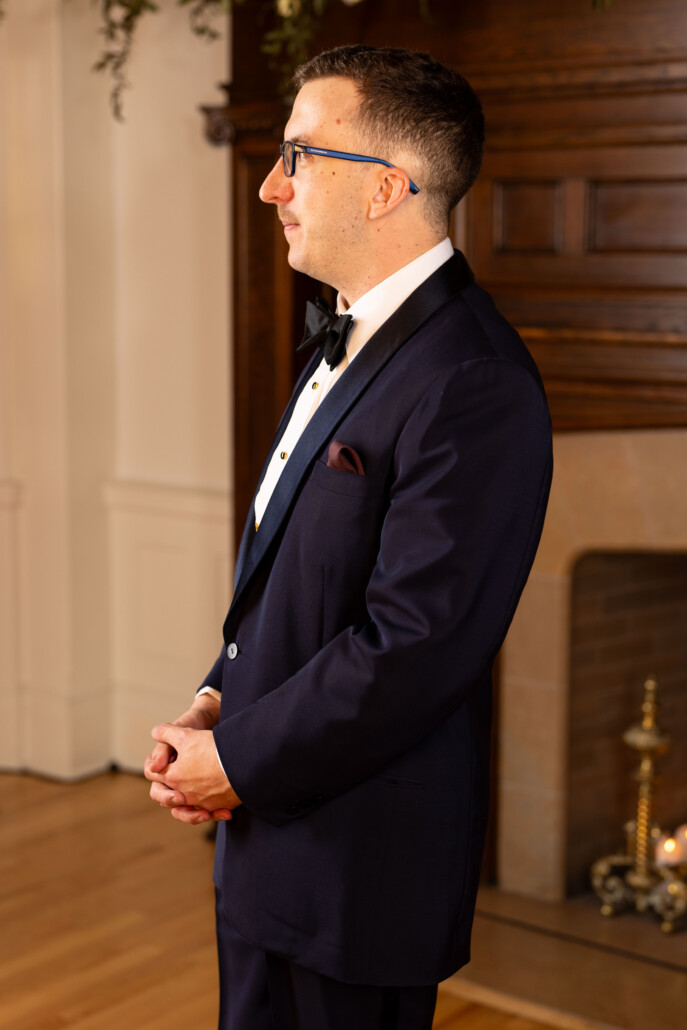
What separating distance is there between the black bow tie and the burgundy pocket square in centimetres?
16

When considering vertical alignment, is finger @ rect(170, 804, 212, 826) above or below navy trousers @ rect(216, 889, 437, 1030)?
above

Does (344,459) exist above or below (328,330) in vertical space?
below

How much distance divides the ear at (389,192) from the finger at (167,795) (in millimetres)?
713

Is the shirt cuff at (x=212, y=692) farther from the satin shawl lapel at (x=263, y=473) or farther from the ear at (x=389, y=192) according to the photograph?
the ear at (x=389, y=192)

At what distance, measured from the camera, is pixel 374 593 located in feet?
4.45

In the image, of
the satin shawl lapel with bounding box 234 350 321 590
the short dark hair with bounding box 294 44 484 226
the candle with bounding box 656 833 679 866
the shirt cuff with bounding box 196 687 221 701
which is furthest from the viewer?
the candle with bounding box 656 833 679 866

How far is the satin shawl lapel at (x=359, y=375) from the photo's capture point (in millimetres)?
1468

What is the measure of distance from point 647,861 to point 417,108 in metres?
2.38

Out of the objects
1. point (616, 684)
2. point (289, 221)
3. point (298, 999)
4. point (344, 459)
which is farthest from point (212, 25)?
point (298, 999)

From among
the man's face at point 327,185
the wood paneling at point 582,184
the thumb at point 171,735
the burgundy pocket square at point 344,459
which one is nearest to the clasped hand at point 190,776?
the thumb at point 171,735

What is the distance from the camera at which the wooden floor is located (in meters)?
2.72

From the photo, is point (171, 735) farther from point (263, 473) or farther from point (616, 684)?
point (616, 684)

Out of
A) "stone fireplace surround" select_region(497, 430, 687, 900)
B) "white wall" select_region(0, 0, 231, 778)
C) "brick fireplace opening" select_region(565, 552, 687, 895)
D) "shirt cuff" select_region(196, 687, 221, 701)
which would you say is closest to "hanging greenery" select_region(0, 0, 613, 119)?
"white wall" select_region(0, 0, 231, 778)

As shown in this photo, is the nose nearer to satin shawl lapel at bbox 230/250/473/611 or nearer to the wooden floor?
satin shawl lapel at bbox 230/250/473/611
